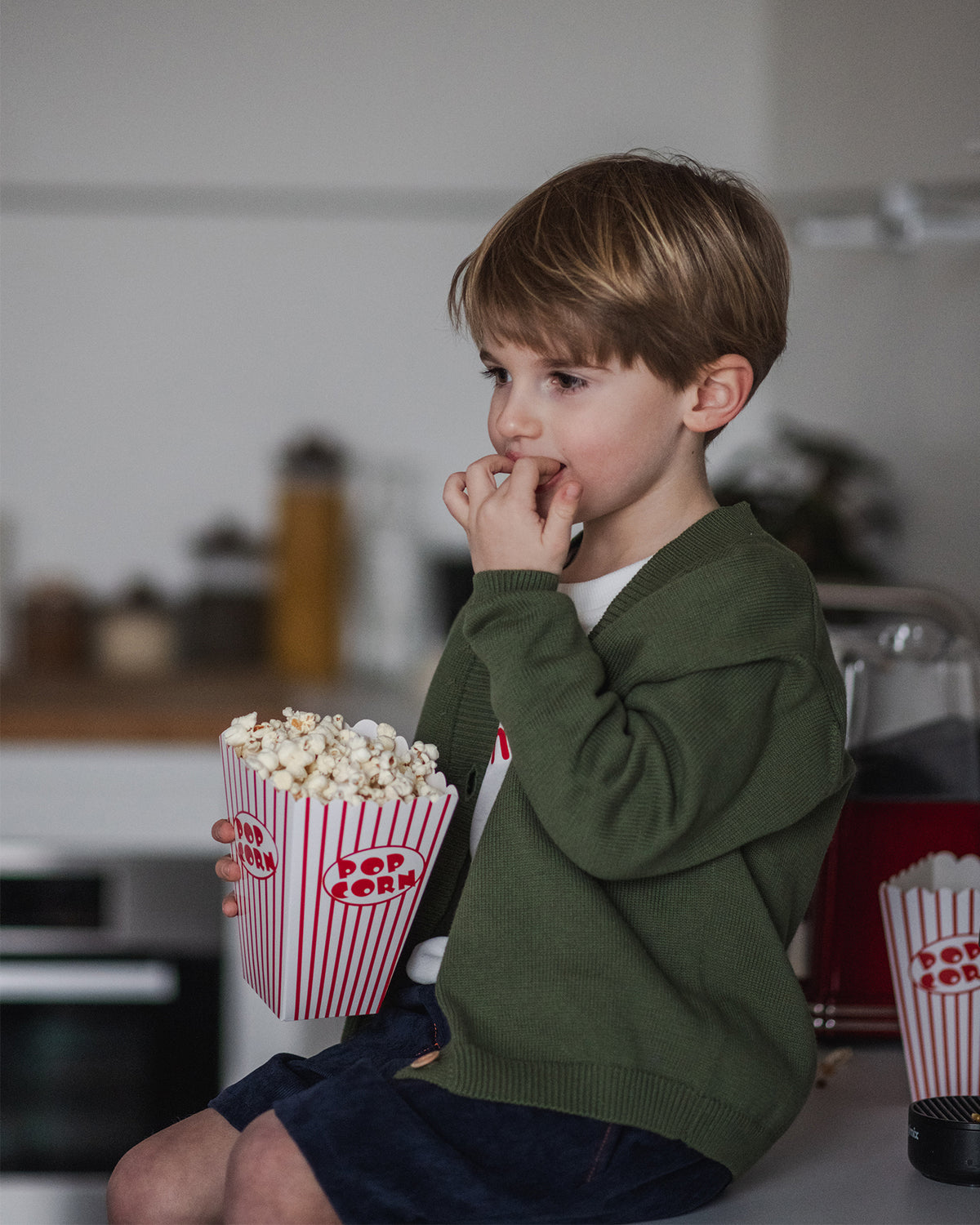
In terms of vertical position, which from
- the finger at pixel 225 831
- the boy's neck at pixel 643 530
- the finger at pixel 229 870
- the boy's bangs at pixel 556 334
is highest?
the boy's bangs at pixel 556 334

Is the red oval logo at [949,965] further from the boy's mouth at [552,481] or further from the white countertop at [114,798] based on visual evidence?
the white countertop at [114,798]

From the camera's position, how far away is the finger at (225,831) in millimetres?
862

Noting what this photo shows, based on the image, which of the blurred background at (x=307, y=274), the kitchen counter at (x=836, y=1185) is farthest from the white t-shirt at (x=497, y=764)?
the blurred background at (x=307, y=274)

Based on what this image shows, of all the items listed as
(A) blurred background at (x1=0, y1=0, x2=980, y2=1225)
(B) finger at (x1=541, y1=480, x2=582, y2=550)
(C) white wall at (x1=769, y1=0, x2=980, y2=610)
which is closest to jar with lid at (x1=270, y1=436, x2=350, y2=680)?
(A) blurred background at (x1=0, y1=0, x2=980, y2=1225)

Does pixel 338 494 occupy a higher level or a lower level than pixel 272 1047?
higher

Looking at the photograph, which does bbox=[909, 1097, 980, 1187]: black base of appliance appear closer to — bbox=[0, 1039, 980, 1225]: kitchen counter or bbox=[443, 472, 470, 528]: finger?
bbox=[0, 1039, 980, 1225]: kitchen counter

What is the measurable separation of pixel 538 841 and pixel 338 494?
1.76m

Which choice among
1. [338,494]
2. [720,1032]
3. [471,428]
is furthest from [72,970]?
[720,1032]

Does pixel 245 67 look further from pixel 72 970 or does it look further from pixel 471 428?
pixel 72 970

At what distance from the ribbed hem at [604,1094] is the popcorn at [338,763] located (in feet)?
0.51

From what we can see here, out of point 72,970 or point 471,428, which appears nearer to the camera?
point 72,970

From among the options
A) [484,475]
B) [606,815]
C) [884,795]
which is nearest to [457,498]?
[484,475]

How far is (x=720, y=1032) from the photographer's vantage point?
2.51ft

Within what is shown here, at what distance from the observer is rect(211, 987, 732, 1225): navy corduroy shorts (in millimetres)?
732
